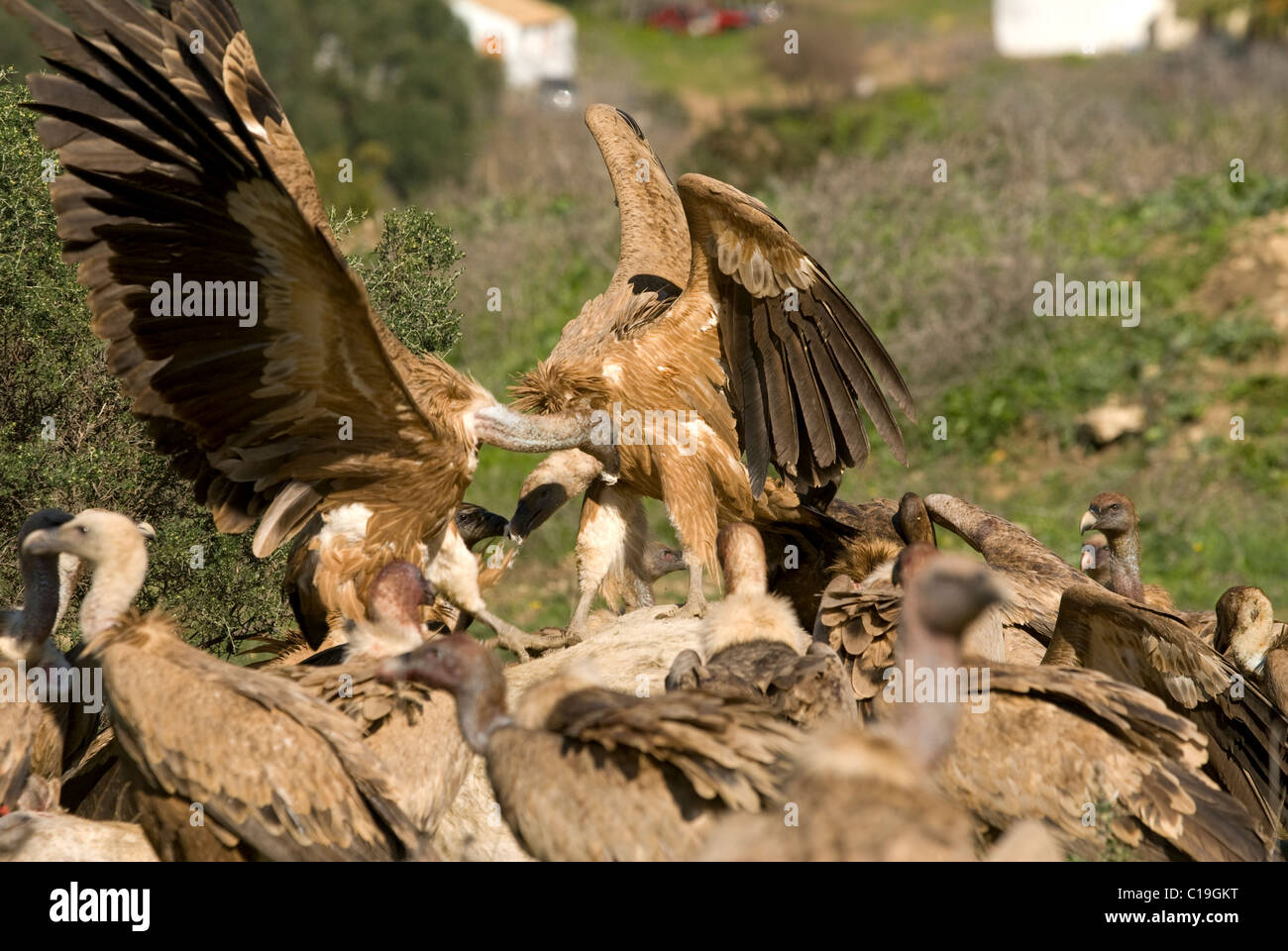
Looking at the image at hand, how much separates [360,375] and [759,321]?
6.74 feet

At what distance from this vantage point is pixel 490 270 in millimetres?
16047

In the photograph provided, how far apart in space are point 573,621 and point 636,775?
313cm

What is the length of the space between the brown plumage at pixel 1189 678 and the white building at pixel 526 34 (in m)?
40.8

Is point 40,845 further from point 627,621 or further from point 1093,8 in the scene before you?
point 1093,8

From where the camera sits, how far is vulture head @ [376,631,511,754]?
4480 millimetres

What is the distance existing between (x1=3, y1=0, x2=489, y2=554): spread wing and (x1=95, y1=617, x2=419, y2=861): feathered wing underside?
1.65m

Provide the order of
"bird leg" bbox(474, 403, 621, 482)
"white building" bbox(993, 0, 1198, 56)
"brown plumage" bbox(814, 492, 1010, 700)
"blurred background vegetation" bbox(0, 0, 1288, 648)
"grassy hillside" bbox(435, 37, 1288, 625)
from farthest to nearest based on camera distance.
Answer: "white building" bbox(993, 0, 1198, 56) → "grassy hillside" bbox(435, 37, 1288, 625) → "blurred background vegetation" bbox(0, 0, 1288, 648) → "bird leg" bbox(474, 403, 621, 482) → "brown plumage" bbox(814, 492, 1010, 700)

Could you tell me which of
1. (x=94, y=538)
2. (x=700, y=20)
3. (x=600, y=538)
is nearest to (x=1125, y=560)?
(x=600, y=538)

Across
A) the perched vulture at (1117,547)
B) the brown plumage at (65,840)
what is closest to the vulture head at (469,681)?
the brown plumage at (65,840)

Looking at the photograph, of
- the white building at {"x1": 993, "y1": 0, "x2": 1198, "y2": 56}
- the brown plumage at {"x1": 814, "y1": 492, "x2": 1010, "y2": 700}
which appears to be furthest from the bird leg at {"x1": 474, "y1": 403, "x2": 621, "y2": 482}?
the white building at {"x1": 993, "y1": 0, "x2": 1198, "y2": 56}

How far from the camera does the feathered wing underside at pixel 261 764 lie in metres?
4.53

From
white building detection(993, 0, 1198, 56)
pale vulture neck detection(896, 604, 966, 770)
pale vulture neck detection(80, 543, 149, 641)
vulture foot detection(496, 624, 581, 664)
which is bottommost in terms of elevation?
vulture foot detection(496, 624, 581, 664)

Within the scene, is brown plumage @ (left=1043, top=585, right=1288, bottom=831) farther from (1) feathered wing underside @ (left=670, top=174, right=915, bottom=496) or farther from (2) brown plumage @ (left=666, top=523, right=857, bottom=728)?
(1) feathered wing underside @ (left=670, top=174, right=915, bottom=496)

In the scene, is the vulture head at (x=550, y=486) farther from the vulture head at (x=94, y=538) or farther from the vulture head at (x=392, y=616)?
the vulture head at (x=94, y=538)
